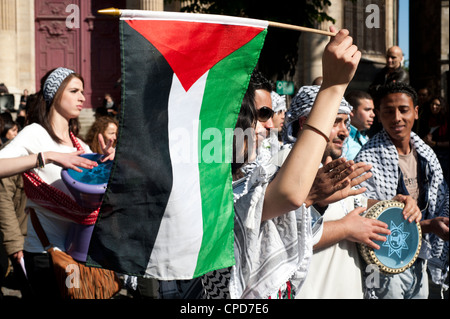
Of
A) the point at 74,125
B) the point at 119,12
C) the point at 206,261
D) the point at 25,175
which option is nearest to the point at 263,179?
the point at 206,261

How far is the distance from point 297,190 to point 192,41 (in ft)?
2.04

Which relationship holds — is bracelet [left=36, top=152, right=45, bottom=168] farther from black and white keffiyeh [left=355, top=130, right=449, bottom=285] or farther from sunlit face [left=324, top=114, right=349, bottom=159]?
black and white keffiyeh [left=355, top=130, right=449, bottom=285]

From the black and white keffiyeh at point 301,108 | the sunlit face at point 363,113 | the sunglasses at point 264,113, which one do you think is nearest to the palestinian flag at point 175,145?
the sunglasses at point 264,113

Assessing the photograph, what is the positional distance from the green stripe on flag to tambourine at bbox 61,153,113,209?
1763 mm

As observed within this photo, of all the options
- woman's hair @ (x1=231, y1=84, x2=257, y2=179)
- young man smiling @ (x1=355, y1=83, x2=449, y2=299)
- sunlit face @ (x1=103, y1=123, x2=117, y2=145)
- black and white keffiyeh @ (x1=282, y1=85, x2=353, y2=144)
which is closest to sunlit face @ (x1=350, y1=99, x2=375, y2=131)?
young man smiling @ (x1=355, y1=83, x2=449, y2=299)

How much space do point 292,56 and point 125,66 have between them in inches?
→ 359

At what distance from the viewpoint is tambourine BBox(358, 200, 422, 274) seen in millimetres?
3352

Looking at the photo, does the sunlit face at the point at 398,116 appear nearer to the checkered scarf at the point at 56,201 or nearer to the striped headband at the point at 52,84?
the checkered scarf at the point at 56,201

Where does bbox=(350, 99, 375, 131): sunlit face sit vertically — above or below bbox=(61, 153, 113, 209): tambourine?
above

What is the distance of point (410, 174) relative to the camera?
4.40 metres

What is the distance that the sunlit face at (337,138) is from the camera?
362 centimetres

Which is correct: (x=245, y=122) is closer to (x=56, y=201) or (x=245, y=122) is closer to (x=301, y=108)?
(x=301, y=108)

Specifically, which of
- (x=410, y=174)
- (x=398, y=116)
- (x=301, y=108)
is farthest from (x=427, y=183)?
(x=301, y=108)
